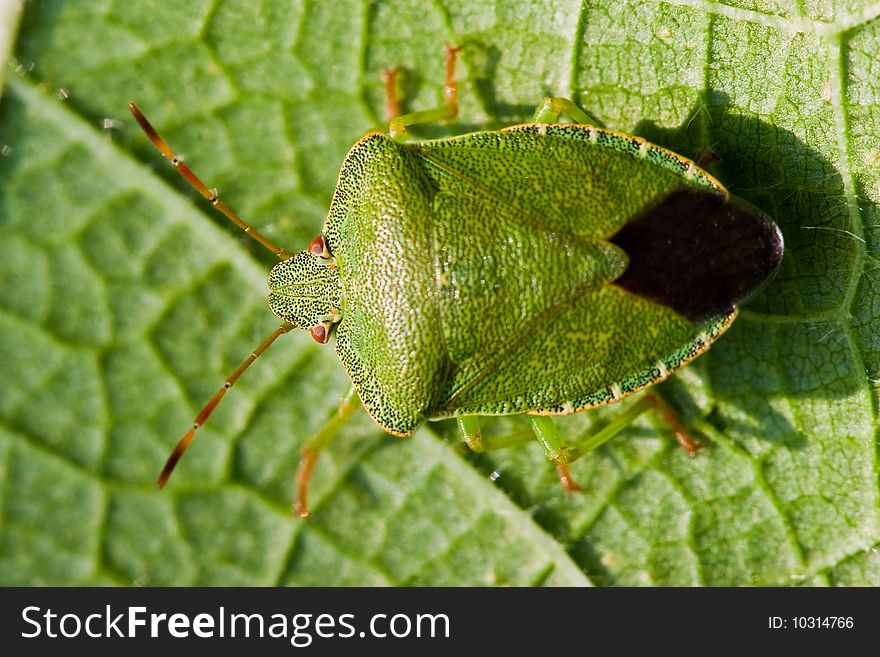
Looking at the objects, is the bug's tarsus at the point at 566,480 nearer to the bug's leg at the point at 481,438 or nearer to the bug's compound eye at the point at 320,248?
the bug's leg at the point at 481,438

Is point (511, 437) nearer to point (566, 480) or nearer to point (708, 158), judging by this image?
point (566, 480)

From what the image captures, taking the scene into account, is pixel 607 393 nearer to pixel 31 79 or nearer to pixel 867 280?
pixel 867 280

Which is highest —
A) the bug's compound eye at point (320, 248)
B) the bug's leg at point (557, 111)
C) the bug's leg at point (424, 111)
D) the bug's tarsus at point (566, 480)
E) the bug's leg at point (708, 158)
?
the bug's leg at point (424, 111)

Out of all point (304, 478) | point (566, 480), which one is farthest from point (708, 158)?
point (304, 478)
